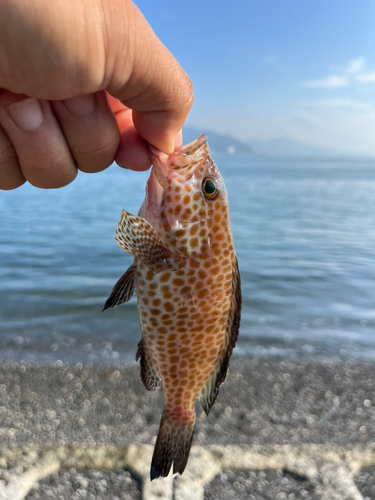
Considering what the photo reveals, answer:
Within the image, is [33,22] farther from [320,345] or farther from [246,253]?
[246,253]

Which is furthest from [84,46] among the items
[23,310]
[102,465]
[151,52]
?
[23,310]

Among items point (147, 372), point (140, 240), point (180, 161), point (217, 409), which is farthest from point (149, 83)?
point (217, 409)

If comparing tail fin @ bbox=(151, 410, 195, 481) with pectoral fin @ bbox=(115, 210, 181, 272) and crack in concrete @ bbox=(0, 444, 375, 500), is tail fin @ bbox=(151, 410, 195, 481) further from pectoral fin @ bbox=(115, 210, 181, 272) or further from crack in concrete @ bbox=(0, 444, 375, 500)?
crack in concrete @ bbox=(0, 444, 375, 500)

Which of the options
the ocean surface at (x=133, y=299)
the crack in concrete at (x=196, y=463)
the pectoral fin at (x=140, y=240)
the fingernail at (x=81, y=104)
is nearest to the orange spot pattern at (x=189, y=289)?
the pectoral fin at (x=140, y=240)

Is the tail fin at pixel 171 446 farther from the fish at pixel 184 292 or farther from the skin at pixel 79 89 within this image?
the skin at pixel 79 89

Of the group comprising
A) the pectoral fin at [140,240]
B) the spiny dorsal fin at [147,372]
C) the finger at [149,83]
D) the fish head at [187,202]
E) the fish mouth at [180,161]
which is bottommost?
the spiny dorsal fin at [147,372]

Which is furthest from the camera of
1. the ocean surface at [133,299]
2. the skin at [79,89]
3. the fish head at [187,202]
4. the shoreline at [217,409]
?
the ocean surface at [133,299]

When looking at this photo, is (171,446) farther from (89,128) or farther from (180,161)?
(89,128)
